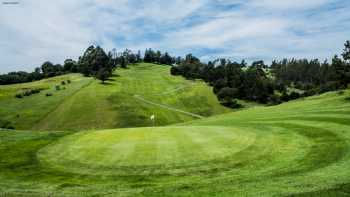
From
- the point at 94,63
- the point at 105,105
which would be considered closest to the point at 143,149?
the point at 105,105

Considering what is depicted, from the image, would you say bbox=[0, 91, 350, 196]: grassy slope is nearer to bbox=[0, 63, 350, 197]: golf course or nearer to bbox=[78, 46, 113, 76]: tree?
bbox=[0, 63, 350, 197]: golf course

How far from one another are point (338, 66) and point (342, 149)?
170 feet

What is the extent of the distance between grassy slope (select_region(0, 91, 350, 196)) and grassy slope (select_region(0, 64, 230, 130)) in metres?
79.0

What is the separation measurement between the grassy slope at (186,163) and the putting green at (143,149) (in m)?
0.05

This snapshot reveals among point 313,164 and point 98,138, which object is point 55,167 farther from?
point 313,164

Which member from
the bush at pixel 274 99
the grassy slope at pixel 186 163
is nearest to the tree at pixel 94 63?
the bush at pixel 274 99

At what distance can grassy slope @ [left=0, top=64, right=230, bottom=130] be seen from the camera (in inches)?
4253

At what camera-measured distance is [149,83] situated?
17112 cm

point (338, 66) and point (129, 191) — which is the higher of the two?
point (338, 66)

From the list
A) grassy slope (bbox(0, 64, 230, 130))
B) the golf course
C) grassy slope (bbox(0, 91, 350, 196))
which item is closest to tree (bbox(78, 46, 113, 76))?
grassy slope (bbox(0, 64, 230, 130))

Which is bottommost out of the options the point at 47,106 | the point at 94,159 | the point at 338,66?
the point at 47,106

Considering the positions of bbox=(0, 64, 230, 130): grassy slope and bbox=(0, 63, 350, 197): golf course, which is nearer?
bbox=(0, 63, 350, 197): golf course

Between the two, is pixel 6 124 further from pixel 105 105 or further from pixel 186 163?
pixel 186 163

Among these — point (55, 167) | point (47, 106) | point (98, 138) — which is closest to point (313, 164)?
point (55, 167)
